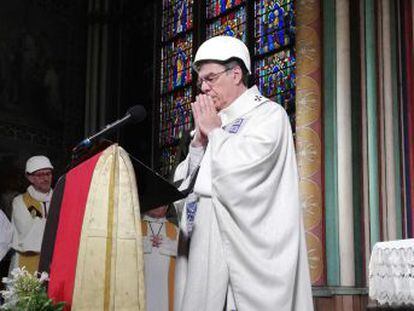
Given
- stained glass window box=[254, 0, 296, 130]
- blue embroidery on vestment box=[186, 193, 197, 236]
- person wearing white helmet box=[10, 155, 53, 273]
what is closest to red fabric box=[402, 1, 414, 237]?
stained glass window box=[254, 0, 296, 130]

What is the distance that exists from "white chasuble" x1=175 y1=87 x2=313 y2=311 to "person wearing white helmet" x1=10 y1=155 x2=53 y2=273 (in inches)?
169

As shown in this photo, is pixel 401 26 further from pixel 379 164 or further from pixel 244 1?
pixel 244 1

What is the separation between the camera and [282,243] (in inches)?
120

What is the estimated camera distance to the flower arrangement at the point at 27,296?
277 centimetres

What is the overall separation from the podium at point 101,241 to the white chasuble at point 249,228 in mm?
225

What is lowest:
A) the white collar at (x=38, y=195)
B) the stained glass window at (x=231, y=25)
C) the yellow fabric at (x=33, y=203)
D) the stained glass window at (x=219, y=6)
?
the yellow fabric at (x=33, y=203)

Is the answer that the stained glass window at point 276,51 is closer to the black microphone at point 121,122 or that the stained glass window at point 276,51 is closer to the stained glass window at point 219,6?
the stained glass window at point 219,6

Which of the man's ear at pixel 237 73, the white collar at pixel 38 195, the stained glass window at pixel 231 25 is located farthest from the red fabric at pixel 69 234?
the stained glass window at pixel 231 25

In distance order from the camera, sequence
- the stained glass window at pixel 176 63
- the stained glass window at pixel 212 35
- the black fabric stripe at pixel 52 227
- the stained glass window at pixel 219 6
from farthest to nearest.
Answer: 1. the stained glass window at pixel 176 63
2. the stained glass window at pixel 219 6
3. the stained glass window at pixel 212 35
4. the black fabric stripe at pixel 52 227

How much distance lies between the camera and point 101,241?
9.23ft

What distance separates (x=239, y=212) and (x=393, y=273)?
3175 millimetres

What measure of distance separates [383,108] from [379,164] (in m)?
0.58

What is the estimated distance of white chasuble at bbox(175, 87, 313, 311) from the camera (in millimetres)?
2994

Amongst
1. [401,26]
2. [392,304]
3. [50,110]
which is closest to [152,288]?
[392,304]
